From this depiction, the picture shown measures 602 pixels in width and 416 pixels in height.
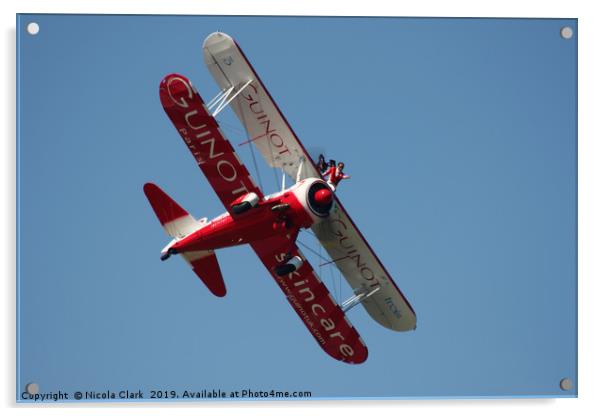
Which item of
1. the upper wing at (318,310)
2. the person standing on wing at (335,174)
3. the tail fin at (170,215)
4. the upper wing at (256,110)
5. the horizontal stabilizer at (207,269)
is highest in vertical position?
the upper wing at (256,110)

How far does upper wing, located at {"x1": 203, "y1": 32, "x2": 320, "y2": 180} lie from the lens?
52.4 ft

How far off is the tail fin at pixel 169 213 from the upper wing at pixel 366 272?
1579mm

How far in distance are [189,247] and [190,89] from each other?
2.00 meters

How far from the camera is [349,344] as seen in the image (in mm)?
16891

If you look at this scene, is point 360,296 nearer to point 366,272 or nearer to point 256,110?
point 366,272

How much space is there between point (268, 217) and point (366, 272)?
1693 mm

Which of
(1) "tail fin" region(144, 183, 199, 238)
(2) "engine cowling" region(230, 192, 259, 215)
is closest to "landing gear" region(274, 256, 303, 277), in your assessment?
(2) "engine cowling" region(230, 192, 259, 215)

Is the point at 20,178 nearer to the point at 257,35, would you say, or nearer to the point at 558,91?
the point at 257,35

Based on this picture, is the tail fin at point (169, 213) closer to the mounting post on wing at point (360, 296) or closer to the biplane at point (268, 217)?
the biplane at point (268, 217)

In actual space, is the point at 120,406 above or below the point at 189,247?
below

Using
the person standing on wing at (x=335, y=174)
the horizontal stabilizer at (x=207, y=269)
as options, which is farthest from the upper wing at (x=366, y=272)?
the horizontal stabilizer at (x=207, y=269)

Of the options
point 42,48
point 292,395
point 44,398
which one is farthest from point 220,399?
point 42,48

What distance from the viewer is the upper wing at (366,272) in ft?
54.5

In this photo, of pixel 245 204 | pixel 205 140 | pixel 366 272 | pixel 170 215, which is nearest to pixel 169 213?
pixel 170 215
